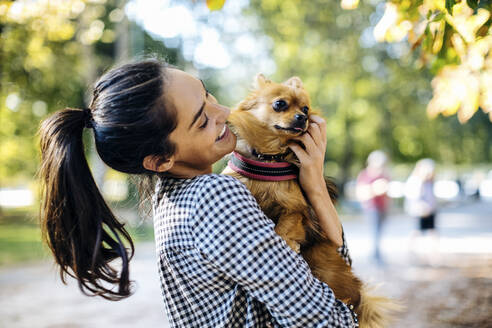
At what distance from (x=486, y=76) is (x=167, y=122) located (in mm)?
2289

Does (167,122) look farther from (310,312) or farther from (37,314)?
(37,314)

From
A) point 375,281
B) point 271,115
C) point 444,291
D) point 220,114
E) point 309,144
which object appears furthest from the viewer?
point 444,291

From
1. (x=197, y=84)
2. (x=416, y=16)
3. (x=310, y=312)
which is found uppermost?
(x=416, y=16)

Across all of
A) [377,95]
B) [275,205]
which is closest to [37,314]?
[275,205]

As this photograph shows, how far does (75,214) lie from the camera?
5.13 feet

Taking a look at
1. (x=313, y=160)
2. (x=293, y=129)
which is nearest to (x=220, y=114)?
(x=313, y=160)

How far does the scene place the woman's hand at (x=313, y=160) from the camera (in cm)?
195

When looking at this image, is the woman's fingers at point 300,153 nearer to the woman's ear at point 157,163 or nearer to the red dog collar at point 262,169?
the red dog collar at point 262,169

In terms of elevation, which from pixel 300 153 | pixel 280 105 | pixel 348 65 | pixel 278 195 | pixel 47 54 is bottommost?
pixel 47 54

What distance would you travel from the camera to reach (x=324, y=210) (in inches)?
75.2

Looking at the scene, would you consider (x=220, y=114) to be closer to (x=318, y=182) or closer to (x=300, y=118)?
(x=318, y=182)

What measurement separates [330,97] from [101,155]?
24.7 m

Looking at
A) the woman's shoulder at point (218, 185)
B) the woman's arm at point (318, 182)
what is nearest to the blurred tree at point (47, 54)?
the woman's arm at point (318, 182)

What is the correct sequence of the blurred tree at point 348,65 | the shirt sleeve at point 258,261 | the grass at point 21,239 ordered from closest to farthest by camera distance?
the shirt sleeve at point 258,261 → the grass at point 21,239 → the blurred tree at point 348,65
